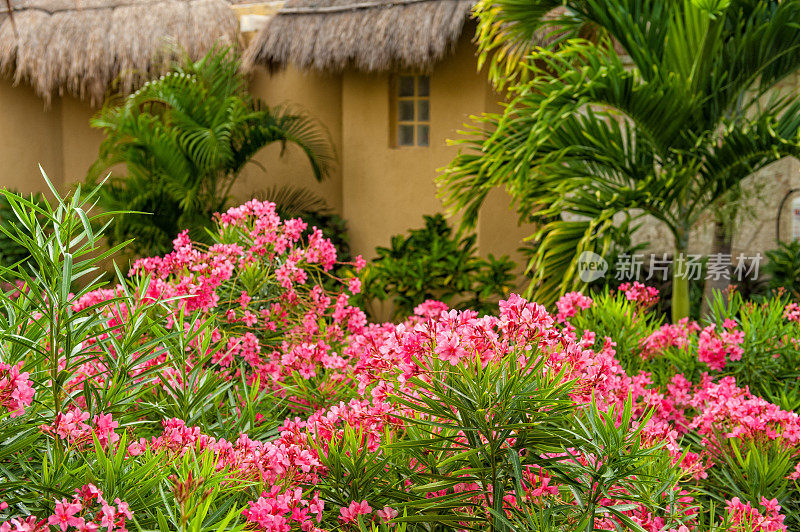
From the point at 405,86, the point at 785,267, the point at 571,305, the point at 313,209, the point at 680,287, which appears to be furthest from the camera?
the point at 313,209

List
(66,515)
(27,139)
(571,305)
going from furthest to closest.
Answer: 1. (27,139)
2. (571,305)
3. (66,515)

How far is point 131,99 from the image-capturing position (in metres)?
6.22

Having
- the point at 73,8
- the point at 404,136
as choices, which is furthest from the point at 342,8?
the point at 73,8

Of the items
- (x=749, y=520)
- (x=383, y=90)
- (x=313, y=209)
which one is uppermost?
(x=383, y=90)

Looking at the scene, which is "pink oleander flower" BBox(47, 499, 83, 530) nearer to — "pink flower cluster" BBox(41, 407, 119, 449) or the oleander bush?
the oleander bush

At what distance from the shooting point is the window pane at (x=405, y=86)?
7266 millimetres

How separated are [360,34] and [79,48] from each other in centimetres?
Result: 252

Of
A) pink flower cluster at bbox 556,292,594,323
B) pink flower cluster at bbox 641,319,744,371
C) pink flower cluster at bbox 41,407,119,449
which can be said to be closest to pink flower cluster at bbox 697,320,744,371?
pink flower cluster at bbox 641,319,744,371

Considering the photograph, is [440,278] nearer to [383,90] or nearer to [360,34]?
[383,90]

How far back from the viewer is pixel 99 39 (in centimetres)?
695

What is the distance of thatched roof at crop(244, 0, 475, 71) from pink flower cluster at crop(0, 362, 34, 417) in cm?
542

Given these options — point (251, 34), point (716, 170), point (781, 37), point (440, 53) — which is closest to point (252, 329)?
point (716, 170)

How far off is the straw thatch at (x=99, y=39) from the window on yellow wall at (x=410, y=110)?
5.31 ft

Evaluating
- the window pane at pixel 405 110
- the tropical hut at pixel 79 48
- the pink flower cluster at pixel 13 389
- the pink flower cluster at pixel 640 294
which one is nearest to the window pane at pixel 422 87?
the window pane at pixel 405 110
